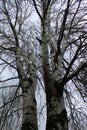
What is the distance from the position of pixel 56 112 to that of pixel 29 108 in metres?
0.89

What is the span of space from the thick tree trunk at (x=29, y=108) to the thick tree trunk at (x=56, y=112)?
0.54 m

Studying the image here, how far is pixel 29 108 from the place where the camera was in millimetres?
5191

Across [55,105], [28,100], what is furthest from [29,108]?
[55,105]

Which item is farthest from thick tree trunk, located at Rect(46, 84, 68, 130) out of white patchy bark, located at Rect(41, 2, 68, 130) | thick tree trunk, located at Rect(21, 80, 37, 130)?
thick tree trunk, located at Rect(21, 80, 37, 130)

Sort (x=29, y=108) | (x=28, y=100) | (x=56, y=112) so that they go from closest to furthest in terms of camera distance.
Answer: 1. (x=56, y=112)
2. (x=29, y=108)
3. (x=28, y=100)

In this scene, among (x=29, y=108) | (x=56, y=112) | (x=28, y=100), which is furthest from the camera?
(x=28, y=100)

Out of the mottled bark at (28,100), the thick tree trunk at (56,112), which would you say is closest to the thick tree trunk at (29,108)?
the mottled bark at (28,100)

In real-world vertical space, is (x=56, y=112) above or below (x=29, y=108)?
below

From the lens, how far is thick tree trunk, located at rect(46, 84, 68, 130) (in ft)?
14.1

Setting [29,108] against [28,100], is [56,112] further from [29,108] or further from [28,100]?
[28,100]

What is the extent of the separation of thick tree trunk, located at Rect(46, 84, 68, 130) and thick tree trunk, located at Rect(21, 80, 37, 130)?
0.54 metres

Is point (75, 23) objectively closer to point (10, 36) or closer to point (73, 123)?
point (10, 36)

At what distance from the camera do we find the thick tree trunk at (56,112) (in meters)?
Answer: 4.31

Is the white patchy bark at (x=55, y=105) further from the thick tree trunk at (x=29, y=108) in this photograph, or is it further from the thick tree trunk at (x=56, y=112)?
the thick tree trunk at (x=29, y=108)
